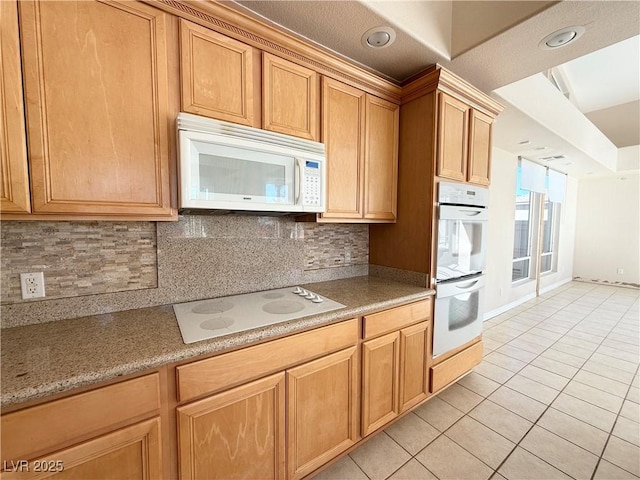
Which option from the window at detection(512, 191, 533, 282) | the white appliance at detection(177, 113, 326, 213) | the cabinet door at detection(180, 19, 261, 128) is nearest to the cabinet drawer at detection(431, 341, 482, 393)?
the white appliance at detection(177, 113, 326, 213)

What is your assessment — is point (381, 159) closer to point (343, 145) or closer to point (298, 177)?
point (343, 145)

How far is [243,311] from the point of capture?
1.45 meters

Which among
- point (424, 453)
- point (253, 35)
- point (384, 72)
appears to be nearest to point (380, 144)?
point (384, 72)

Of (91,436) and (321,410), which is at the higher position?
(91,436)

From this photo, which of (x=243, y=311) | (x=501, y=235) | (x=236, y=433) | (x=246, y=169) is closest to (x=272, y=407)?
(x=236, y=433)

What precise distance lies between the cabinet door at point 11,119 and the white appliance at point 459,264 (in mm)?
2150

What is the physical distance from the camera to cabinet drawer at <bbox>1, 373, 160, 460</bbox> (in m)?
0.77

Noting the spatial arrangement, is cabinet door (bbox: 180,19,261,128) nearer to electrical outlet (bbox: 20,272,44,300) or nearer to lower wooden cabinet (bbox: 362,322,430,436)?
electrical outlet (bbox: 20,272,44,300)

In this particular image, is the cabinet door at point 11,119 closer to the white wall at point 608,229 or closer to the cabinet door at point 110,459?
the cabinet door at point 110,459

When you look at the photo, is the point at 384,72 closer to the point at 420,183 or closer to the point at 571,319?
the point at 420,183

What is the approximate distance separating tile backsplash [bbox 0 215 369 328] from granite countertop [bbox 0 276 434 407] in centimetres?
9

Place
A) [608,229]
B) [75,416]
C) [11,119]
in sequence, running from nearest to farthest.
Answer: [75,416], [11,119], [608,229]

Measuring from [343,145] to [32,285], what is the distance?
1.80 meters

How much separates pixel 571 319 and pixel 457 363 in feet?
10.3
